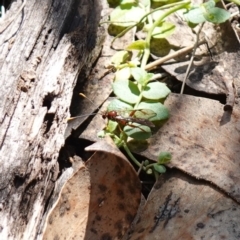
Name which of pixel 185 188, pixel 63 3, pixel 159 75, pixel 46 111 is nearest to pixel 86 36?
pixel 63 3

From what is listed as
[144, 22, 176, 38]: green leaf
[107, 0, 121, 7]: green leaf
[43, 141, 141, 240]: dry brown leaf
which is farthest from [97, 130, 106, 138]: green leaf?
[107, 0, 121, 7]: green leaf

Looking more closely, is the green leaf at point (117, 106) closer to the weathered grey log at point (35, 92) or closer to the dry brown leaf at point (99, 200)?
the weathered grey log at point (35, 92)

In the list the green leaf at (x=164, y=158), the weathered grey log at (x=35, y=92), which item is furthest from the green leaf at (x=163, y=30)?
the green leaf at (x=164, y=158)

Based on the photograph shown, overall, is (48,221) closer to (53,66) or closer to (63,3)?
(53,66)

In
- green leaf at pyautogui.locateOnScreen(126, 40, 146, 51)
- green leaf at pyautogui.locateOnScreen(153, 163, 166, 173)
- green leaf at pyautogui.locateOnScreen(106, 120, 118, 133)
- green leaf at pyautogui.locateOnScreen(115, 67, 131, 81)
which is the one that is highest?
green leaf at pyautogui.locateOnScreen(126, 40, 146, 51)

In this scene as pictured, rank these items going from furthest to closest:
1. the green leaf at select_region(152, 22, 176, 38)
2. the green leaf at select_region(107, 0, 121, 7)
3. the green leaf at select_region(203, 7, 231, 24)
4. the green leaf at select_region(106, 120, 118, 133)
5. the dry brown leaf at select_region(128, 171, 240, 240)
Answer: the green leaf at select_region(107, 0, 121, 7) → the green leaf at select_region(152, 22, 176, 38) → the green leaf at select_region(203, 7, 231, 24) → the green leaf at select_region(106, 120, 118, 133) → the dry brown leaf at select_region(128, 171, 240, 240)

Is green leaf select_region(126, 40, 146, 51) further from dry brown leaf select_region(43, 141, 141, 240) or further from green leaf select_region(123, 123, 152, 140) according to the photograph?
dry brown leaf select_region(43, 141, 141, 240)
